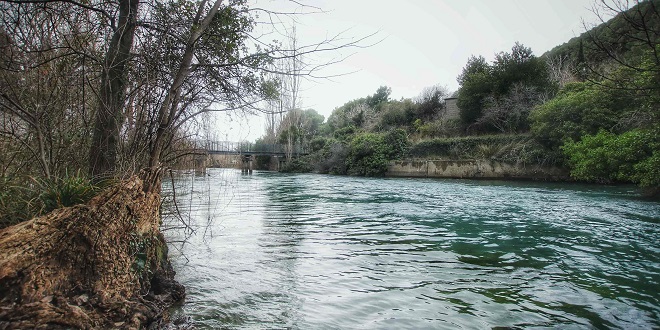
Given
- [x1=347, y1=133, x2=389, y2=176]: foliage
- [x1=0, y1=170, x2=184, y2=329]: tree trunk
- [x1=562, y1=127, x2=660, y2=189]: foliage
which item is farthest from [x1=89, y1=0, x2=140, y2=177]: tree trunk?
[x1=347, y1=133, x2=389, y2=176]: foliage

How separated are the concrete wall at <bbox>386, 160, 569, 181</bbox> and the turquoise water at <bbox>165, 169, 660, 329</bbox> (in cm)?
1198

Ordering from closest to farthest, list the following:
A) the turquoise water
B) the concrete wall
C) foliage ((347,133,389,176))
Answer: the turquoise water < the concrete wall < foliage ((347,133,389,176))

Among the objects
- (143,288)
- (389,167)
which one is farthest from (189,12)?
(389,167)

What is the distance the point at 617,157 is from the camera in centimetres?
1493

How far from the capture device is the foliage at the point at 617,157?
12197 millimetres

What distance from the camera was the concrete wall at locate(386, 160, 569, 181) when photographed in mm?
21188

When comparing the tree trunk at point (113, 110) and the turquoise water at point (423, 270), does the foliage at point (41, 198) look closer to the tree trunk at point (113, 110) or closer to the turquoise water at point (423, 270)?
the tree trunk at point (113, 110)

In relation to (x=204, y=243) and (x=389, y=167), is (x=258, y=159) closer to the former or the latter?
(x=389, y=167)

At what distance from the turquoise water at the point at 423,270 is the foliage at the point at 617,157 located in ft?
10.9

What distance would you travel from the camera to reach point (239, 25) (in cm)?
482

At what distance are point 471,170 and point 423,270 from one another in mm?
21492

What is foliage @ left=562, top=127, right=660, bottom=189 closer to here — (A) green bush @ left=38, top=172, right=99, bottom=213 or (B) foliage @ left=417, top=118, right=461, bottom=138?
(B) foliage @ left=417, top=118, right=461, bottom=138

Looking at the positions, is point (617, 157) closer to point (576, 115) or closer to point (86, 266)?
point (576, 115)

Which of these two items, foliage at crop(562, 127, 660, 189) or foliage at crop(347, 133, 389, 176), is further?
foliage at crop(347, 133, 389, 176)
